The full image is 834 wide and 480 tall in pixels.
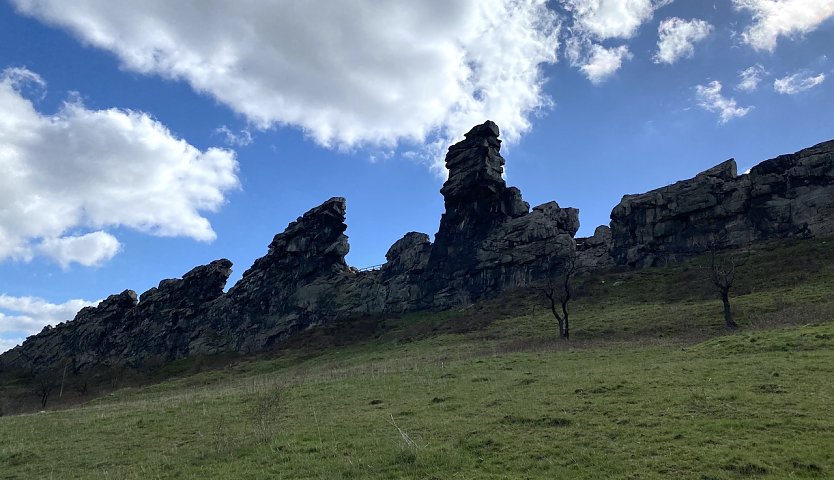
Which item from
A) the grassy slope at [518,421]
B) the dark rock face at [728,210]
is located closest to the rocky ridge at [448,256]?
the dark rock face at [728,210]

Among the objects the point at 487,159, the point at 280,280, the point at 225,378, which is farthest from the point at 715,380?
the point at 280,280

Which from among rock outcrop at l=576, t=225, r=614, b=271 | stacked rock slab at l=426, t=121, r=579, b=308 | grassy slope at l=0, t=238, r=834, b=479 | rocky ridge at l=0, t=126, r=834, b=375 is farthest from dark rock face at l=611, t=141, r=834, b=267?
grassy slope at l=0, t=238, r=834, b=479

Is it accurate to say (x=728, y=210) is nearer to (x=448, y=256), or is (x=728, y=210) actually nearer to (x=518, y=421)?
(x=448, y=256)

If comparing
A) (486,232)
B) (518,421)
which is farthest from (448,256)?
(518,421)

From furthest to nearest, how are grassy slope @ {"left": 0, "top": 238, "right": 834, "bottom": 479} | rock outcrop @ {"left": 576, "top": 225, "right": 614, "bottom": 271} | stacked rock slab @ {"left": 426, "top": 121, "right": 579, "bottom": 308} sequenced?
stacked rock slab @ {"left": 426, "top": 121, "right": 579, "bottom": 308} → rock outcrop @ {"left": 576, "top": 225, "right": 614, "bottom": 271} → grassy slope @ {"left": 0, "top": 238, "right": 834, "bottom": 479}

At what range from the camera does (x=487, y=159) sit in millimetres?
118688

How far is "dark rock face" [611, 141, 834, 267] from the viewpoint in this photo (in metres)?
83.1

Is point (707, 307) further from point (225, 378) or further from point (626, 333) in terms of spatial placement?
point (225, 378)

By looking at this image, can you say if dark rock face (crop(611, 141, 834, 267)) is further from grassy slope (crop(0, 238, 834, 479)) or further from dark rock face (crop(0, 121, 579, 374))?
grassy slope (crop(0, 238, 834, 479))

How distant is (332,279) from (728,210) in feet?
292

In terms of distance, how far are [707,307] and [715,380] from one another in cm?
3840

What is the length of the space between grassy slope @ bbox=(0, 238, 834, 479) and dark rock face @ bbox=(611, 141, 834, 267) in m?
43.5

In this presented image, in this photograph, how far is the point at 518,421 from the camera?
67.4ft

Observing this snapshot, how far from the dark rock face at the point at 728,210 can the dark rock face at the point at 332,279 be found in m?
13.9
